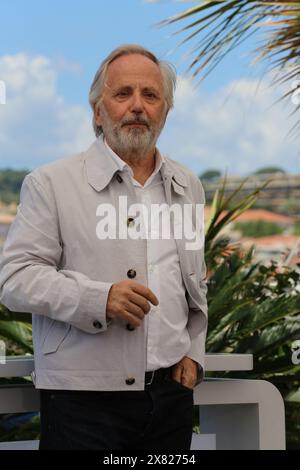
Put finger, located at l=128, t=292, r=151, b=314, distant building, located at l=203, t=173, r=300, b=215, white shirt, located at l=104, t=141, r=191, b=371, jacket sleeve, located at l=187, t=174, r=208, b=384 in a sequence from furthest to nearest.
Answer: distant building, located at l=203, t=173, r=300, b=215 < jacket sleeve, located at l=187, t=174, r=208, b=384 < white shirt, located at l=104, t=141, r=191, b=371 < finger, located at l=128, t=292, r=151, b=314

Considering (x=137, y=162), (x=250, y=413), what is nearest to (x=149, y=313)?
(x=137, y=162)

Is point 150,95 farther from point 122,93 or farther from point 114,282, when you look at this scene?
point 114,282

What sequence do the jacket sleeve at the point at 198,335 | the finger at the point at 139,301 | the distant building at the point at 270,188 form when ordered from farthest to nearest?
the distant building at the point at 270,188 → the jacket sleeve at the point at 198,335 → the finger at the point at 139,301

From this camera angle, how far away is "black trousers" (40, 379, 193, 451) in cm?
209

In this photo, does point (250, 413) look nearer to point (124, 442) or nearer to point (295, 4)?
point (124, 442)

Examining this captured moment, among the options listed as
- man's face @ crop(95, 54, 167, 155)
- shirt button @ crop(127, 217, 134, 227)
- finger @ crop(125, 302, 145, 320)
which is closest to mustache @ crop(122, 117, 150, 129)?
man's face @ crop(95, 54, 167, 155)

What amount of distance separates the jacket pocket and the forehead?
2.01 ft

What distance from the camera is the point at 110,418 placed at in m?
2.11

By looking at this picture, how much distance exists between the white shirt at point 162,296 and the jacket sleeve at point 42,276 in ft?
0.50

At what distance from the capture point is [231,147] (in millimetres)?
102188

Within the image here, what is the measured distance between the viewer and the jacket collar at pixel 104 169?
2.22 m

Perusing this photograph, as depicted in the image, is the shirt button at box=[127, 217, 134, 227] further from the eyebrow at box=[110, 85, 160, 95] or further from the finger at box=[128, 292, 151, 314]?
the eyebrow at box=[110, 85, 160, 95]

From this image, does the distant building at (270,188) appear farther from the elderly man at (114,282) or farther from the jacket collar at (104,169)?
the elderly man at (114,282)

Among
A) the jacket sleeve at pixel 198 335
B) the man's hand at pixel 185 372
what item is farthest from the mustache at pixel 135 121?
the man's hand at pixel 185 372
